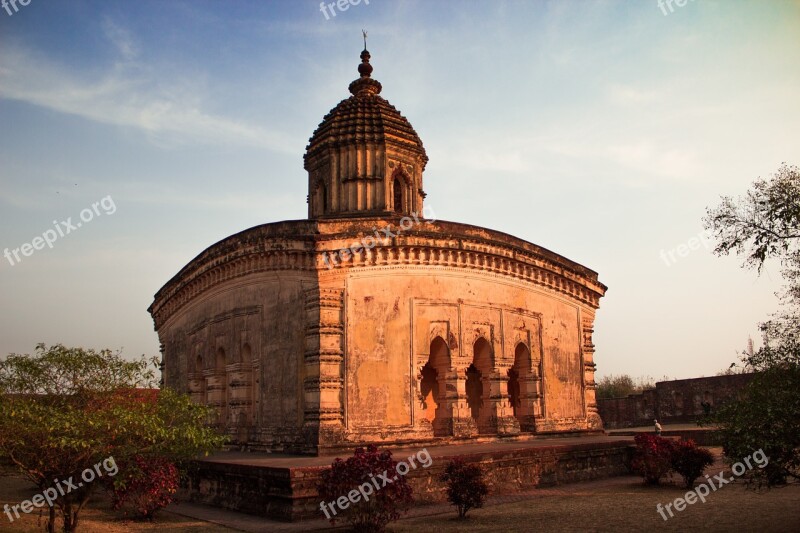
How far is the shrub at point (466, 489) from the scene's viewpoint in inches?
444

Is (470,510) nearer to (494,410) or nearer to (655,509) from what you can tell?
(655,509)

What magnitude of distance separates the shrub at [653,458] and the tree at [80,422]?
9186mm

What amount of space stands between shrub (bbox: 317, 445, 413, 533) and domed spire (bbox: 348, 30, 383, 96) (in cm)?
1405

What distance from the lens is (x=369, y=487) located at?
393 inches

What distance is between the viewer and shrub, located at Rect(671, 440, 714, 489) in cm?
1433

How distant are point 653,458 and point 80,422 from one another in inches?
449

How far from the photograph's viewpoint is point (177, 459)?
40.0ft

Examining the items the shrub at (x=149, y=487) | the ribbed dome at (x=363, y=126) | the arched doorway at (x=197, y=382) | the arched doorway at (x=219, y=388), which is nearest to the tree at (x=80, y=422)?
the shrub at (x=149, y=487)

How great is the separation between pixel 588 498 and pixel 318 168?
12066mm

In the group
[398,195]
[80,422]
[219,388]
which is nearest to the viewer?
[80,422]

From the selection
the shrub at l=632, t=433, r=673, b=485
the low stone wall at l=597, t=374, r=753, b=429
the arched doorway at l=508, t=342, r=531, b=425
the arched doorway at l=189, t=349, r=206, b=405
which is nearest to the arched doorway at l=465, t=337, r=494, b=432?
the arched doorway at l=508, t=342, r=531, b=425

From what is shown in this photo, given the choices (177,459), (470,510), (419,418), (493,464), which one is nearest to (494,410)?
(419,418)

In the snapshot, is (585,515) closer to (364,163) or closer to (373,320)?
(373,320)

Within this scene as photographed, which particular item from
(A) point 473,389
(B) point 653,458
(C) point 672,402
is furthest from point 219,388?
(C) point 672,402
